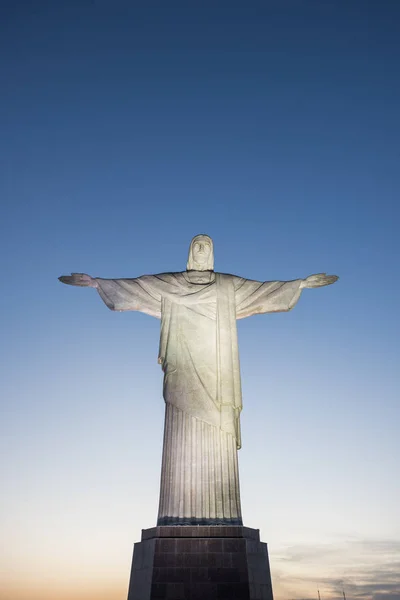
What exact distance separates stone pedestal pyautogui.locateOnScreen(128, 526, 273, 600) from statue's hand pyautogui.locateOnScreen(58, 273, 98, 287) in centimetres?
569

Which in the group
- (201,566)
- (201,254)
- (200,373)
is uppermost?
(201,254)

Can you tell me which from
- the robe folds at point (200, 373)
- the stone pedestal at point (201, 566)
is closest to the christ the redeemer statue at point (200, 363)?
the robe folds at point (200, 373)

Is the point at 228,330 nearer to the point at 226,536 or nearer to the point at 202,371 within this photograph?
the point at 202,371

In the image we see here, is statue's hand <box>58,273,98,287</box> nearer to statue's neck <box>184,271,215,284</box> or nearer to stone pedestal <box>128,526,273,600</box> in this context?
statue's neck <box>184,271,215,284</box>

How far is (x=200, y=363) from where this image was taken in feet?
36.3

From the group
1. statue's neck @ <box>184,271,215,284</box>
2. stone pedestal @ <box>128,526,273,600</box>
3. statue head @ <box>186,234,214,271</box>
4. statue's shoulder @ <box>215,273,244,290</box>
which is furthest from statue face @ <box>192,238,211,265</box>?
stone pedestal @ <box>128,526,273,600</box>

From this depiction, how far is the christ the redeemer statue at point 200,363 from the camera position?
9.87 metres

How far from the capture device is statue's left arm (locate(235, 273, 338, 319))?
12148mm

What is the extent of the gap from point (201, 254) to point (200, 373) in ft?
10.3

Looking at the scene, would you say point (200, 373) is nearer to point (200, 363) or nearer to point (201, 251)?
point (200, 363)

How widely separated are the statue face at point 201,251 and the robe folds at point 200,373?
377 millimetres

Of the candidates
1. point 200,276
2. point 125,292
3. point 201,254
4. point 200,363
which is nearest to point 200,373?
point 200,363

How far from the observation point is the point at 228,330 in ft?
38.0

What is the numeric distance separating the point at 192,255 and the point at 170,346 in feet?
8.23
